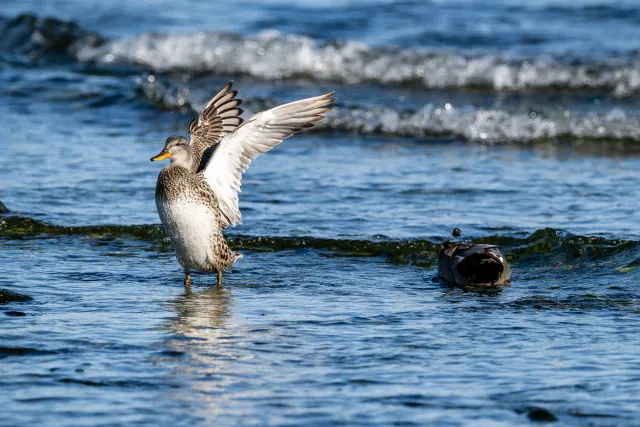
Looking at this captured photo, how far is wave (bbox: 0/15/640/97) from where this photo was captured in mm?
16562

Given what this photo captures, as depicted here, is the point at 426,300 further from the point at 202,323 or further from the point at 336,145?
the point at 336,145

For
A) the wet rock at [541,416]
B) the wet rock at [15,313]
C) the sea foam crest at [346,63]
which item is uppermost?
the sea foam crest at [346,63]

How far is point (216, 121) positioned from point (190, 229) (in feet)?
4.98

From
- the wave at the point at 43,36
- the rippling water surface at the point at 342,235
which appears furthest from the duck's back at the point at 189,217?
the wave at the point at 43,36

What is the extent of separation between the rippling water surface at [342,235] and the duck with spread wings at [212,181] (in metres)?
0.28

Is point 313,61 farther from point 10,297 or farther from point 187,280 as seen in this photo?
point 10,297

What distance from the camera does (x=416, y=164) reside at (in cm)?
1132

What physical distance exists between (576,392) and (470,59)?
13025 millimetres

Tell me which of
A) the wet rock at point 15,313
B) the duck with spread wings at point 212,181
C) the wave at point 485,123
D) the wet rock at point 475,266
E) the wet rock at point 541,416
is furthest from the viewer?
the wave at point 485,123

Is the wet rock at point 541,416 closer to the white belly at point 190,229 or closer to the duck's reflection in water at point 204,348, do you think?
the duck's reflection in water at point 204,348

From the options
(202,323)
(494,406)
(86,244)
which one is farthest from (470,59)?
(494,406)

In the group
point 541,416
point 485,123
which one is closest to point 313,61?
point 485,123

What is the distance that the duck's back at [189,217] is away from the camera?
7.13 meters

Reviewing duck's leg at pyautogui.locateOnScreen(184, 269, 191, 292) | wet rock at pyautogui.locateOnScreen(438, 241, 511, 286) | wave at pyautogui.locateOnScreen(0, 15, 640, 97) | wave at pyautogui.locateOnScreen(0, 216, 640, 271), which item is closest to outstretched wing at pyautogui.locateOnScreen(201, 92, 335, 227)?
duck's leg at pyautogui.locateOnScreen(184, 269, 191, 292)
